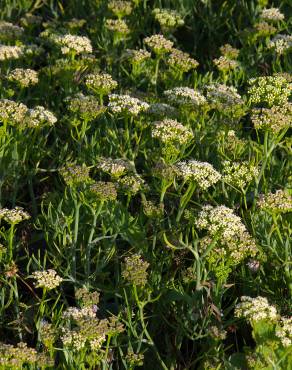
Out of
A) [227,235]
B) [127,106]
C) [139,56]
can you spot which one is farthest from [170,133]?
[139,56]

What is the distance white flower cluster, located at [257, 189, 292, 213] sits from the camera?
4.41 meters

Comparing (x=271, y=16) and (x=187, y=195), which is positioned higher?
(x=271, y=16)

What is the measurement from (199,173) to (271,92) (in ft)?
3.81

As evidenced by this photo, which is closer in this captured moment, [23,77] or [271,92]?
[271,92]

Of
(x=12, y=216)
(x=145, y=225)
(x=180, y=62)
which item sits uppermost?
(x=180, y=62)

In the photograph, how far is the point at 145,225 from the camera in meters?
5.09

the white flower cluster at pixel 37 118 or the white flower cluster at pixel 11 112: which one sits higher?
the white flower cluster at pixel 11 112

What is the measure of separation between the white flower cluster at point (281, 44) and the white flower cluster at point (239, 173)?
2.20m

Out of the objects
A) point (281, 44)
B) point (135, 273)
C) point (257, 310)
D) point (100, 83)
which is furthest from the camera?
point (281, 44)

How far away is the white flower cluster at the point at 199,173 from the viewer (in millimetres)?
4555

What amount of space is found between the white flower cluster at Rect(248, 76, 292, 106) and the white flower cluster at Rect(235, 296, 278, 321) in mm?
1928

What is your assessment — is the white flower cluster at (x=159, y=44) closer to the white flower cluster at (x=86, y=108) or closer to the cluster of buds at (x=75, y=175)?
the white flower cluster at (x=86, y=108)

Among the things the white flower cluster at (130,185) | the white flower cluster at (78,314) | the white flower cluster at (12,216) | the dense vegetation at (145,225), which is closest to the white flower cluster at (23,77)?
the dense vegetation at (145,225)

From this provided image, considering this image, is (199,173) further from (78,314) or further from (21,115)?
(21,115)
